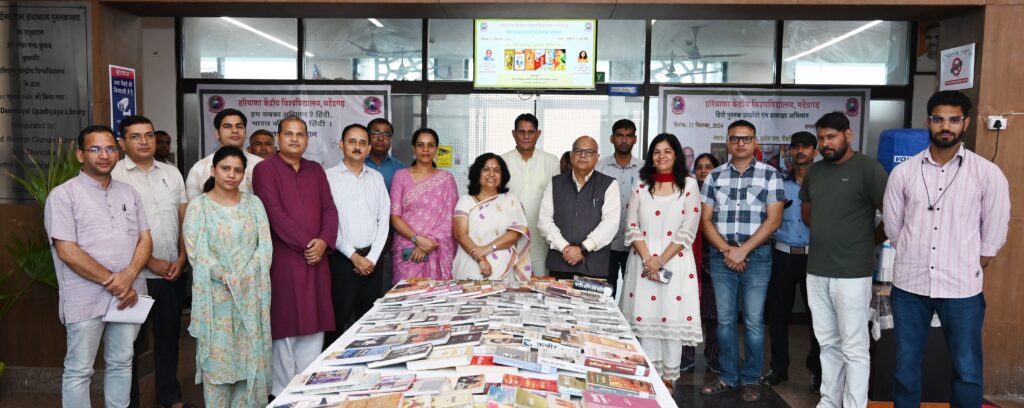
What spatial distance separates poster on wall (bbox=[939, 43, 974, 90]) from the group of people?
0.92 metres

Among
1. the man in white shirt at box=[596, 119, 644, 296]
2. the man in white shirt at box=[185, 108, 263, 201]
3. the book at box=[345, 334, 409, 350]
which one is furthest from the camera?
the man in white shirt at box=[596, 119, 644, 296]

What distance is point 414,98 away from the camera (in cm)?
561

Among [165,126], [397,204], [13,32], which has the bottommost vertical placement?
[397,204]

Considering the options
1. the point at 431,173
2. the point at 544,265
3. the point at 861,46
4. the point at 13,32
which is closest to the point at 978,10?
the point at 861,46

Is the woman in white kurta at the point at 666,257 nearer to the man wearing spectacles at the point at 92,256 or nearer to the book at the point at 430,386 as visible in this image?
the book at the point at 430,386

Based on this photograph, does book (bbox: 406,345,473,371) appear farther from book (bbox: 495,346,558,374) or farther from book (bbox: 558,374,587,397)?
book (bbox: 558,374,587,397)

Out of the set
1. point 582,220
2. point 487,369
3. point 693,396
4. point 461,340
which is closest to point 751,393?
point 693,396

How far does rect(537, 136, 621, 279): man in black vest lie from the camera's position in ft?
12.2

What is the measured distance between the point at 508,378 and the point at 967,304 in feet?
7.36

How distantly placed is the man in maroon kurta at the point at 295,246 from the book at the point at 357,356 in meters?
1.35

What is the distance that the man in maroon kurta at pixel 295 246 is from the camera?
3.29 metres

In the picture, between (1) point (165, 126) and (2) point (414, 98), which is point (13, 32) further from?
(2) point (414, 98)

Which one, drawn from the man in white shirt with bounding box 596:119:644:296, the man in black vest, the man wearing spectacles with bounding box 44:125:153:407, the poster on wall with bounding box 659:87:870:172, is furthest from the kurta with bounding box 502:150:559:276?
the man wearing spectacles with bounding box 44:125:153:407

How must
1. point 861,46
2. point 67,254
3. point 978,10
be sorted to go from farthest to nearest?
point 861,46 < point 978,10 < point 67,254
